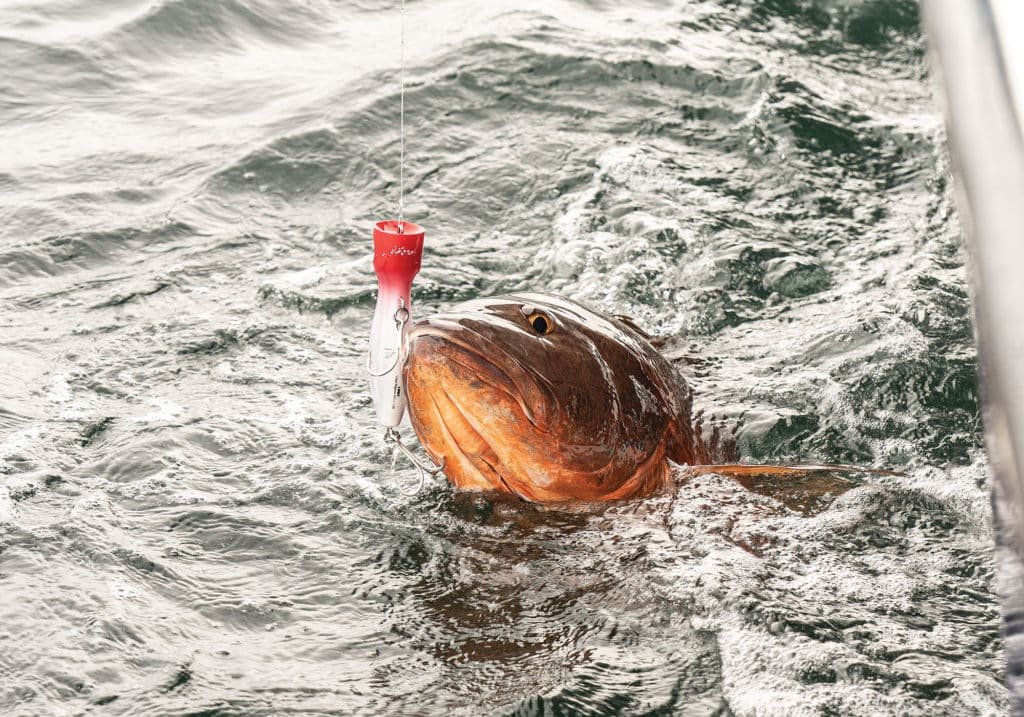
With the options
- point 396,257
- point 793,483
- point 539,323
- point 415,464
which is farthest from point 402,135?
Result: point 793,483

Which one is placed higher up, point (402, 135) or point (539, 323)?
point (402, 135)

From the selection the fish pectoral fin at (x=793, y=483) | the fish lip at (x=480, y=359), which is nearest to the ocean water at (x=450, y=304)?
the fish pectoral fin at (x=793, y=483)

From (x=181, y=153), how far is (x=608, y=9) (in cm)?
376

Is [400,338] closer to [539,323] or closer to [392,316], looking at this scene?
[392,316]

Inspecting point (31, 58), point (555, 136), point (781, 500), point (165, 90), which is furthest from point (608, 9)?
point (781, 500)

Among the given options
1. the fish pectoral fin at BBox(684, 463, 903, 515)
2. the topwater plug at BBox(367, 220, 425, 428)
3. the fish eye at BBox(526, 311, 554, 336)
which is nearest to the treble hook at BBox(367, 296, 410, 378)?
the topwater plug at BBox(367, 220, 425, 428)

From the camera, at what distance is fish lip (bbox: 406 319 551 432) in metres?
3.40

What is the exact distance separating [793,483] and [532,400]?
96cm

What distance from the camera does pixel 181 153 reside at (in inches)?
279

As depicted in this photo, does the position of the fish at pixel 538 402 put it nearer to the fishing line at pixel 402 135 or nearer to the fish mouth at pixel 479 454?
the fish mouth at pixel 479 454

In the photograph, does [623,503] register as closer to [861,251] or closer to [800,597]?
[800,597]

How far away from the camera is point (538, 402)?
137 inches

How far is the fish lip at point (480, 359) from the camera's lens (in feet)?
11.1

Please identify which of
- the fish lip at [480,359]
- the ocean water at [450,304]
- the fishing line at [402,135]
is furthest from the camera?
the fishing line at [402,135]
